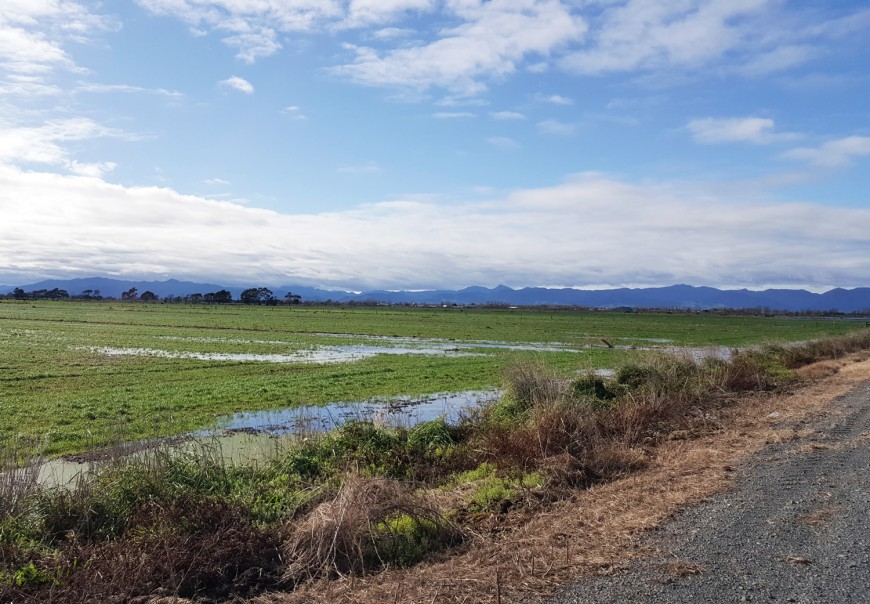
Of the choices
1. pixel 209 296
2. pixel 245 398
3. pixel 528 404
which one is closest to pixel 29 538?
pixel 528 404

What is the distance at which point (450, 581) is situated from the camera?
18.1 feet

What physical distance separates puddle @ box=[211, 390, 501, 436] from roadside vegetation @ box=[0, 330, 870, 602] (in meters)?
2.22

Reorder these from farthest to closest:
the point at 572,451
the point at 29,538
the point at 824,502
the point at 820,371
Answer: the point at 820,371 < the point at 572,451 < the point at 824,502 < the point at 29,538

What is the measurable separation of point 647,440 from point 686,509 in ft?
17.2

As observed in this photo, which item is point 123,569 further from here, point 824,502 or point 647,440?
point 647,440

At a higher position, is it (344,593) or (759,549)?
(759,549)

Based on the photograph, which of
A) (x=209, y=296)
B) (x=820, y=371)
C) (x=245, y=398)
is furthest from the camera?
(x=209, y=296)

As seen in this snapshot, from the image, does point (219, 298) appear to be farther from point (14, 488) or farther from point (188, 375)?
point (14, 488)

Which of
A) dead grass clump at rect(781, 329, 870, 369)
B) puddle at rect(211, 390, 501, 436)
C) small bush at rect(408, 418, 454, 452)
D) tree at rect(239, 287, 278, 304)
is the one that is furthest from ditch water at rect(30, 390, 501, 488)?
tree at rect(239, 287, 278, 304)

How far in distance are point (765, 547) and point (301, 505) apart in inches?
214

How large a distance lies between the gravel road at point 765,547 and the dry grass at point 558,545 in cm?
29

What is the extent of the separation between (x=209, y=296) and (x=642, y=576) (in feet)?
628

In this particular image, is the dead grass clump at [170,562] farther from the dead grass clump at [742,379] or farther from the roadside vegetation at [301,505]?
the dead grass clump at [742,379]

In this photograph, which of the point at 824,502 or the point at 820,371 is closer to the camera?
the point at 824,502
